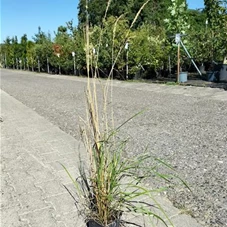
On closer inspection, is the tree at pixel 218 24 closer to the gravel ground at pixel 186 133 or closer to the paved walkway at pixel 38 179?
the gravel ground at pixel 186 133

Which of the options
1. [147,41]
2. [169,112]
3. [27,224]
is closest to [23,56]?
[147,41]

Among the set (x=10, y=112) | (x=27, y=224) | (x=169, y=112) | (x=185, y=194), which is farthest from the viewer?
(x=10, y=112)

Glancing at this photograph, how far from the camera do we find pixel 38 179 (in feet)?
7.97

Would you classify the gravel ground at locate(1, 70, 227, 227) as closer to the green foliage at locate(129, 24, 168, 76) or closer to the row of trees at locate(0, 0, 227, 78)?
the row of trees at locate(0, 0, 227, 78)

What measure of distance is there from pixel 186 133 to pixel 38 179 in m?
2.14

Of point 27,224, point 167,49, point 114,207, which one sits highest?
point 167,49

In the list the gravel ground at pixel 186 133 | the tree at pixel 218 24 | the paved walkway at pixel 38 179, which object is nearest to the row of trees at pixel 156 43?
the tree at pixel 218 24

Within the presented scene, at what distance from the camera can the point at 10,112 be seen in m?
5.91

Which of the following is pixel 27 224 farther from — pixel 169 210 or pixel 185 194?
pixel 185 194

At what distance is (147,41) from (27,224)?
10.4 metres

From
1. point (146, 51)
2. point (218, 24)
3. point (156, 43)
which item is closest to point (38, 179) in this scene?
point (218, 24)

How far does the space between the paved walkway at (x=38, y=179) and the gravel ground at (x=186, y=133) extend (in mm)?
207

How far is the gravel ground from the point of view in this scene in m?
1.98

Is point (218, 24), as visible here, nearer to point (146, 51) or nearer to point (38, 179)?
point (146, 51)
